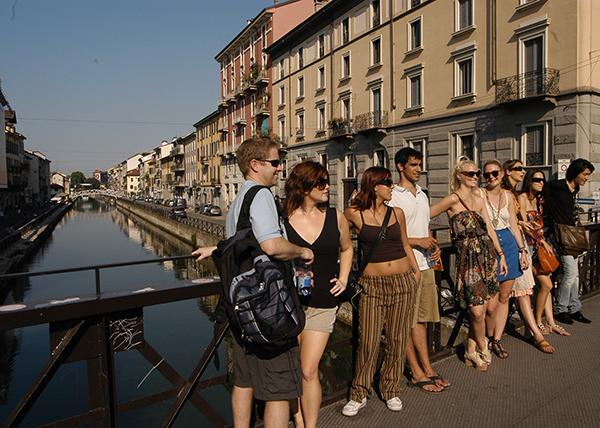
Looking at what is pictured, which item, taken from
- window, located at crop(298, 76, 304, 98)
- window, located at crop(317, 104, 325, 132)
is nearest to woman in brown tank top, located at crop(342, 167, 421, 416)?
window, located at crop(317, 104, 325, 132)

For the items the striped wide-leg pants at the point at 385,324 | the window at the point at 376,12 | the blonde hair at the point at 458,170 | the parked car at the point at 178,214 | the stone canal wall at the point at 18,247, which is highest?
the window at the point at 376,12

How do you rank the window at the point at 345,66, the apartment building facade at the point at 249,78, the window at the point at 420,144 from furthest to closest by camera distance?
1. the apartment building facade at the point at 249,78
2. the window at the point at 345,66
3. the window at the point at 420,144

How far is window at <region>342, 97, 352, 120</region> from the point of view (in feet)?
94.3

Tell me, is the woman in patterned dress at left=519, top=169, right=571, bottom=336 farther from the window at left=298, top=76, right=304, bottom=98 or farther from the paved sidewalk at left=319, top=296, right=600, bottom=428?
the window at left=298, top=76, right=304, bottom=98

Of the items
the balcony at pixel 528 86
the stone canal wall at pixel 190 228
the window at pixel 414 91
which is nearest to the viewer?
the balcony at pixel 528 86

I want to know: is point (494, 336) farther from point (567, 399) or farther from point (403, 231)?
point (403, 231)

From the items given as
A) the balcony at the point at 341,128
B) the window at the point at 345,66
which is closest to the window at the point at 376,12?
the window at the point at 345,66

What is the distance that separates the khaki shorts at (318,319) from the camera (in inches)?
106

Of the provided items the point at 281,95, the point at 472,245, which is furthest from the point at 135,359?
the point at 281,95

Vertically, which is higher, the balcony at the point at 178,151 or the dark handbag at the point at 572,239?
the balcony at the point at 178,151

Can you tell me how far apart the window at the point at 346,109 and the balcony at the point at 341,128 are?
1.78 feet

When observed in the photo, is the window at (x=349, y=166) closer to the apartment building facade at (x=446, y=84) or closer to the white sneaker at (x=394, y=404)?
the apartment building facade at (x=446, y=84)

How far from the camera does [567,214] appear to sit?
5.04 m

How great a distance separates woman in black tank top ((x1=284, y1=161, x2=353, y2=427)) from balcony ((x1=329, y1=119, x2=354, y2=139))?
2545cm
